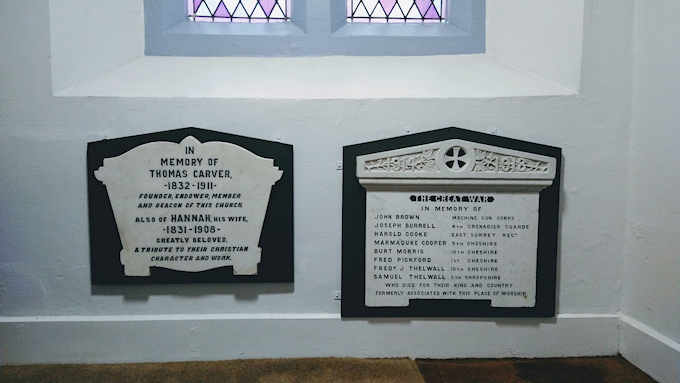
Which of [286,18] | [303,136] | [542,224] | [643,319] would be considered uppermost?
[286,18]

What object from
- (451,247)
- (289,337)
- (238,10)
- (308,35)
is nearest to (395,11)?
(308,35)

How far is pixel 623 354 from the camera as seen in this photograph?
7.71 ft

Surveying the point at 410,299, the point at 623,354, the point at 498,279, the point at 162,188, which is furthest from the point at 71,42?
the point at 623,354

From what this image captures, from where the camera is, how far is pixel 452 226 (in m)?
2.31

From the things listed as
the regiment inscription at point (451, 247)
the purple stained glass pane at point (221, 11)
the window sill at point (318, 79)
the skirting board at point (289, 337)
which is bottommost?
the skirting board at point (289, 337)

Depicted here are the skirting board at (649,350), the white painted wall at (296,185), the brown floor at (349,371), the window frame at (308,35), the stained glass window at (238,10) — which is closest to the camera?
the skirting board at (649,350)

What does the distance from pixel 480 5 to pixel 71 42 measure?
103 inches

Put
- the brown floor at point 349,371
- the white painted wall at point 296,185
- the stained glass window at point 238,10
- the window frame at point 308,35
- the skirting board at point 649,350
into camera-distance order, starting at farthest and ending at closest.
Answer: the stained glass window at point 238,10, the window frame at point 308,35, the white painted wall at point 296,185, the brown floor at point 349,371, the skirting board at point 649,350

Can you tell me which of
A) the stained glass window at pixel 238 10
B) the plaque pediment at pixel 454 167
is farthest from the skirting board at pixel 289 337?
the stained glass window at pixel 238 10

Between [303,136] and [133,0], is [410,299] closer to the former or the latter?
[303,136]

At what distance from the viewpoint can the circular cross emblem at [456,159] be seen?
7.46ft

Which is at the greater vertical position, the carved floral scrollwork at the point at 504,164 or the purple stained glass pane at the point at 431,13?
the purple stained glass pane at the point at 431,13

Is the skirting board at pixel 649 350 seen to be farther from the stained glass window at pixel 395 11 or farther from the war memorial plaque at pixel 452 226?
the stained glass window at pixel 395 11

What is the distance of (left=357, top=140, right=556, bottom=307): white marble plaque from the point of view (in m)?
2.26
